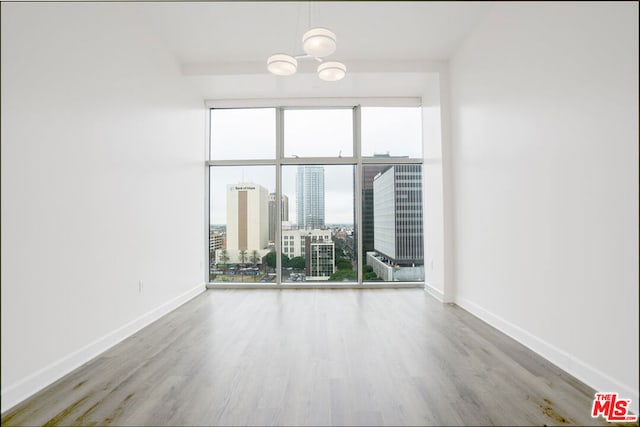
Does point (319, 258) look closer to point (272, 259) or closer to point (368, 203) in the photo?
point (272, 259)

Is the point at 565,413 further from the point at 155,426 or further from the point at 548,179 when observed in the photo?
the point at 155,426

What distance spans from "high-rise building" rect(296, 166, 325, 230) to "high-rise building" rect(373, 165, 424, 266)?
0.74 metres

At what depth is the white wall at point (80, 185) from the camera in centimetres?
168

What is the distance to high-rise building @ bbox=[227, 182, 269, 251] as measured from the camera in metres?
4.58

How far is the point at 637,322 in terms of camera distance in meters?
1.52

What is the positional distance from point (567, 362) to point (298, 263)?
3198 mm

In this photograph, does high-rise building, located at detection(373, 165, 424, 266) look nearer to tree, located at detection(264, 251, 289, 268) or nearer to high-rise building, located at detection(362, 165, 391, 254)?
high-rise building, located at detection(362, 165, 391, 254)

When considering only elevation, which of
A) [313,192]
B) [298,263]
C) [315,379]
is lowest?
[315,379]

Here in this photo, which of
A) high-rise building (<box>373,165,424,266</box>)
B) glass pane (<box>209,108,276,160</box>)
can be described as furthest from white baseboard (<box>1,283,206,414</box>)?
high-rise building (<box>373,165,424,266</box>)

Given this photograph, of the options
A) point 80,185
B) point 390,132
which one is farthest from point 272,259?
point 80,185

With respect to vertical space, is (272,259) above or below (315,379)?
above
